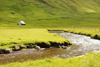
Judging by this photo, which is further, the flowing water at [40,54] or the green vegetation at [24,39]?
the green vegetation at [24,39]

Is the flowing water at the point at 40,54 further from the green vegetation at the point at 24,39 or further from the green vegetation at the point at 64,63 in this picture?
the green vegetation at the point at 64,63

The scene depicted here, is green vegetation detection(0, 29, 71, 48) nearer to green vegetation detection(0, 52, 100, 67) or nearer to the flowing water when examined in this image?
the flowing water

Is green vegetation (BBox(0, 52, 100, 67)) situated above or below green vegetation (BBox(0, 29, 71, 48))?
above

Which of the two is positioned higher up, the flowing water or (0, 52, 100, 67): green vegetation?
(0, 52, 100, 67): green vegetation

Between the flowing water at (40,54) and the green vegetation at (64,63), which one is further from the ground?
the green vegetation at (64,63)

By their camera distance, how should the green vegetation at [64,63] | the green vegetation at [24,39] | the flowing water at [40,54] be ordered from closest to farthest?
the green vegetation at [64,63]
the flowing water at [40,54]
the green vegetation at [24,39]

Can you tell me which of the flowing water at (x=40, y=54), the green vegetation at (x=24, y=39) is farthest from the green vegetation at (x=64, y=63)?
the green vegetation at (x=24, y=39)

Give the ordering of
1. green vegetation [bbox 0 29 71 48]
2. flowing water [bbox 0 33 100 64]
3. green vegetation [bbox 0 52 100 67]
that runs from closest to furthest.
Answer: green vegetation [bbox 0 52 100 67], flowing water [bbox 0 33 100 64], green vegetation [bbox 0 29 71 48]

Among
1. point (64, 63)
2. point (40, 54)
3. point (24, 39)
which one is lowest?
point (40, 54)

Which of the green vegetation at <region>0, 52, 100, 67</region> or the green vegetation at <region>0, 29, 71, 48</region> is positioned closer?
the green vegetation at <region>0, 52, 100, 67</region>

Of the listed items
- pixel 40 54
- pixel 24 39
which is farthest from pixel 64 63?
pixel 24 39

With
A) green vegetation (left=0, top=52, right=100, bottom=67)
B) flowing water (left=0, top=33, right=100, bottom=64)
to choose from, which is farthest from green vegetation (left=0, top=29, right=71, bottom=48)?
green vegetation (left=0, top=52, right=100, bottom=67)

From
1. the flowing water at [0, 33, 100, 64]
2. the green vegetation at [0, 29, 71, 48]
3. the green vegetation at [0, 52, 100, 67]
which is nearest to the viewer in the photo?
the green vegetation at [0, 52, 100, 67]

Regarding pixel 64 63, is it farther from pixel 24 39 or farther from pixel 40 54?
pixel 24 39
